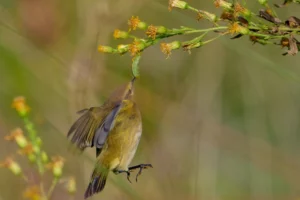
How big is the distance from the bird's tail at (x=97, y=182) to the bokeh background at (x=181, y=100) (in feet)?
3.42

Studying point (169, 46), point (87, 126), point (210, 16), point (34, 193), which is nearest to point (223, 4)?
point (210, 16)

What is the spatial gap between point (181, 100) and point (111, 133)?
6.71 ft

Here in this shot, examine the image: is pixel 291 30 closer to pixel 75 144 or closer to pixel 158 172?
pixel 75 144

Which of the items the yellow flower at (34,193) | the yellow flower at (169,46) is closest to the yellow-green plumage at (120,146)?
the yellow flower at (34,193)

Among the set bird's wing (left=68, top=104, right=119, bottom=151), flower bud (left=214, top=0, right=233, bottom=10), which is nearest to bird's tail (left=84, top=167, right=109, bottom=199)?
bird's wing (left=68, top=104, right=119, bottom=151)

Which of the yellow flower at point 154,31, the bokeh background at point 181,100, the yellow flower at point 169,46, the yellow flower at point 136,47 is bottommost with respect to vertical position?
the yellow flower at point 136,47

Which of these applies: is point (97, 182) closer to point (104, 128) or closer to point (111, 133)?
point (111, 133)

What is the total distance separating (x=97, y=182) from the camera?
3.54 metres

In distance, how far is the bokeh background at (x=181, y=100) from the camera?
514cm

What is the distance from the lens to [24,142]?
3457 mm

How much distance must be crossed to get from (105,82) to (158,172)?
0.93 m

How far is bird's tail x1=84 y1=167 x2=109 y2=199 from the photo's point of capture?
3.51 metres

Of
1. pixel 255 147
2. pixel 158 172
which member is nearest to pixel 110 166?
pixel 158 172

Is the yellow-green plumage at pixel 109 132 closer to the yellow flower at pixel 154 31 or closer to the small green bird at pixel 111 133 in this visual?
the small green bird at pixel 111 133
